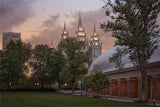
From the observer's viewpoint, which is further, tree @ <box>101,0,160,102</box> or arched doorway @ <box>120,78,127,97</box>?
arched doorway @ <box>120,78,127,97</box>

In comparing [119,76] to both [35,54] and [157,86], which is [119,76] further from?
[35,54]

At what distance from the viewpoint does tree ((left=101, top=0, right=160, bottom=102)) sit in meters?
29.0

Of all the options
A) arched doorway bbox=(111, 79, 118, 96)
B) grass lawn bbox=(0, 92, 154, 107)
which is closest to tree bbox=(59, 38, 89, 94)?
arched doorway bbox=(111, 79, 118, 96)

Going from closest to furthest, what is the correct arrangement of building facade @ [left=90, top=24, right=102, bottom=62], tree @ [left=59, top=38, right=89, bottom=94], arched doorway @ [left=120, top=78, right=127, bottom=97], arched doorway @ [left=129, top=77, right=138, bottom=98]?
arched doorway @ [left=129, top=77, right=138, bottom=98]
arched doorway @ [left=120, top=78, right=127, bottom=97]
tree @ [left=59, top=38, right=89, bottom=94]
building facade @ [left=90, top=24, right=102, bottom=62]

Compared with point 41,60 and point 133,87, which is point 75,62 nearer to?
point 133,87

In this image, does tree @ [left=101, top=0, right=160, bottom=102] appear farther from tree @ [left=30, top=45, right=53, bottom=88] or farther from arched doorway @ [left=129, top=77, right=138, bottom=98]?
tree @ [left=30, top=45, right=53, bottom=88]

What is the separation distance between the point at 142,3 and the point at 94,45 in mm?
158262

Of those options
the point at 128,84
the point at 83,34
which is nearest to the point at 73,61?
the point at 128,84

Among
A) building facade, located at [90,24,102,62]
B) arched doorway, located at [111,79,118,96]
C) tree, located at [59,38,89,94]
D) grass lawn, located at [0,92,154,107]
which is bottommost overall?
grass lawn, located at [0,92,154,107]

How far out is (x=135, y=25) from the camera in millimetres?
28797

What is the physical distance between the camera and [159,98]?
3431cm

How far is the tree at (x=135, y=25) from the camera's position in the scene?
1141 inches

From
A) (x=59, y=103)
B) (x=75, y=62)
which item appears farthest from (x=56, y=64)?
(x=59, y=103)

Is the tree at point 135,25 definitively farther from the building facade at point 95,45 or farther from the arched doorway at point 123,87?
the building facade at point 95,45
